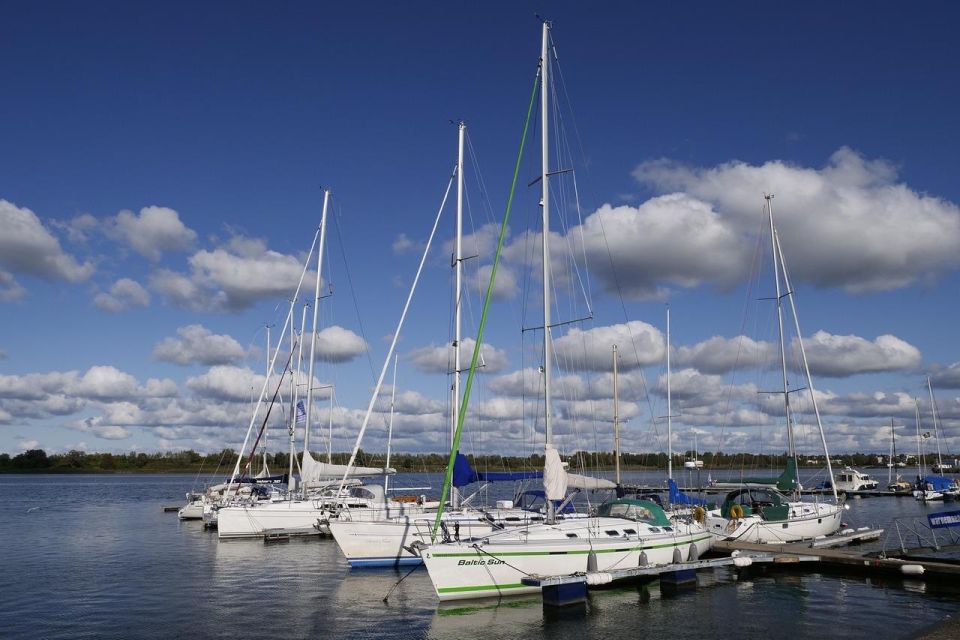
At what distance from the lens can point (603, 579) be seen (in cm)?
2494

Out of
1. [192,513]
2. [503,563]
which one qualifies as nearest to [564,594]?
[503,563]

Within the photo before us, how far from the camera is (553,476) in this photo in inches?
1061

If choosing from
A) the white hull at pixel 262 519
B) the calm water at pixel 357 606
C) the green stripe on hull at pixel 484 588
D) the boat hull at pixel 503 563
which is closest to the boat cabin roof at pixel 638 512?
the calm water at pixel 357 606

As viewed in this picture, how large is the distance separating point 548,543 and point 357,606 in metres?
7.39

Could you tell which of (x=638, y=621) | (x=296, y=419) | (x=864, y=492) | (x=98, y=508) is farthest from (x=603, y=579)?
(x=864, y=492)

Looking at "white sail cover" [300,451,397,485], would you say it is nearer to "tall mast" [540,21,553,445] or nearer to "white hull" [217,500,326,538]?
"white hull" [217,500,326,538]

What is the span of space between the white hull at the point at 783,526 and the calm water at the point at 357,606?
588cm

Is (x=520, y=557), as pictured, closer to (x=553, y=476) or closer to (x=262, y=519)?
(x=553, y=476)

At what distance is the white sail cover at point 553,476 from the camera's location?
1061 inches

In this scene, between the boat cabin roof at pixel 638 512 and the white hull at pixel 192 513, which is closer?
the boat cabin roof at pixel 638 512

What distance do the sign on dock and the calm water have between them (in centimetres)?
360

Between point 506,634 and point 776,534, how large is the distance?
2357 centimetres

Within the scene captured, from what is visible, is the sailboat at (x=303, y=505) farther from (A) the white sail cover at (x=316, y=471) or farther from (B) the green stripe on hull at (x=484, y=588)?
(B) the green stripe on hull at (x=484, y=588)

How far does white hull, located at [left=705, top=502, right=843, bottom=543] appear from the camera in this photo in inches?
1508
